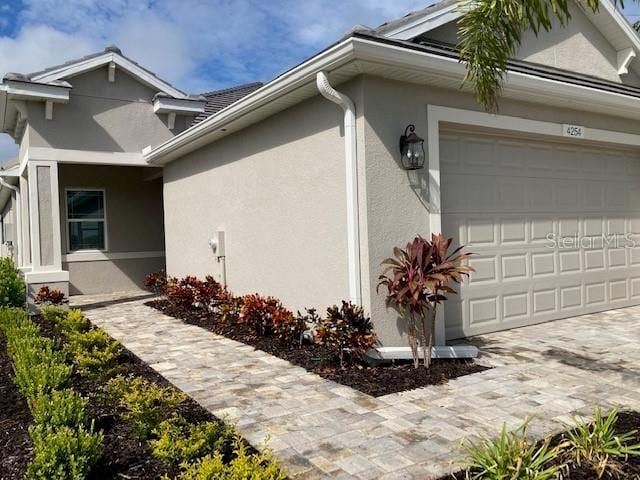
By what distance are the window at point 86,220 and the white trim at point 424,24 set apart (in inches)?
380

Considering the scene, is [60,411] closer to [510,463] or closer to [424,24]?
[510,463]

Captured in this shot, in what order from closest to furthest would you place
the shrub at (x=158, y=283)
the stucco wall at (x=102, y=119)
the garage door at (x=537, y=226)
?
the garage door at (x=537, y=226), the stucco wall at (x=102, y=119), the shrub at (x=158, y=283)

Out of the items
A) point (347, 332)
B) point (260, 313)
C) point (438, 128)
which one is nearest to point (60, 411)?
point (347, 332)

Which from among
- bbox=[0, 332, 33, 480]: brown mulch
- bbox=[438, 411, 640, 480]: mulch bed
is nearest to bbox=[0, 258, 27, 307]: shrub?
bbox=[0, 332, 33, 480]: brown mulch

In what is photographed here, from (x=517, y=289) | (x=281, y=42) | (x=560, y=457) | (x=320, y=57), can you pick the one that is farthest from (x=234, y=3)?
(x=560, y=457)

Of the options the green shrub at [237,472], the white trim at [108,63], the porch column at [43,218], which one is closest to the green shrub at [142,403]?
the green shrub at [237,472]

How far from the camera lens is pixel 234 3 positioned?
7.88m

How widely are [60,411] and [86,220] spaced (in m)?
10.6

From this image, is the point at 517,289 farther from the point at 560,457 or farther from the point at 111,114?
the point at 111,114

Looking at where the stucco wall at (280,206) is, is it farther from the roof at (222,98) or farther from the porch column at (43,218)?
the roof at (222,98)

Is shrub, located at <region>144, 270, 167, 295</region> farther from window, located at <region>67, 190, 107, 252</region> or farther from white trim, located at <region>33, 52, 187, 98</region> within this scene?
white trim, located at <region>33, 52, 187, 98</region>

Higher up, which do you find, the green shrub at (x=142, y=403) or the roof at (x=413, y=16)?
the roof at (x=413, y=16)

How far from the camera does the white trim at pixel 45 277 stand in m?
9.94

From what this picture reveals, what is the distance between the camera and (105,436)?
3.91 meters
